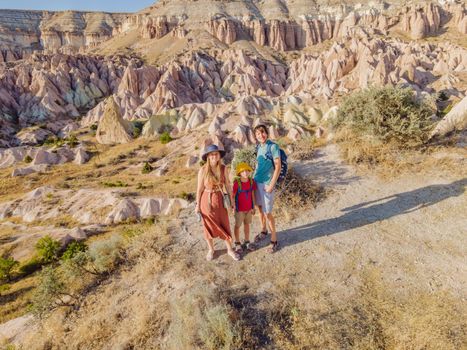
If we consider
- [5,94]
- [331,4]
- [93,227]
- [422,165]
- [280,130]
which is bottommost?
[93,227]

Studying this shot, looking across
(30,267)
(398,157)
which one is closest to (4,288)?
(30,267)

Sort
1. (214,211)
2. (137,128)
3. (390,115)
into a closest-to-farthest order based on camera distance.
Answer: (214,211) → (390,115) → (137,128)

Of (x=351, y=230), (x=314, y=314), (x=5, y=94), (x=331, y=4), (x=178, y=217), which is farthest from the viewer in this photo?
(x=331, y=4)

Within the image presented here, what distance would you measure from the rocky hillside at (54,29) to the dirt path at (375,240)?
144888 mm

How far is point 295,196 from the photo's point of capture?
28.6 feet

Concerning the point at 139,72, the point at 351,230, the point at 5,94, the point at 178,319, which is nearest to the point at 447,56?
the point at 139,72

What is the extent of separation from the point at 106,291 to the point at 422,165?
31.9ft

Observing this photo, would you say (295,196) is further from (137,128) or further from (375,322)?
(137,128)

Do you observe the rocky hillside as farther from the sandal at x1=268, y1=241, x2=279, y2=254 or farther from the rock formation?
the sandal at x1=268, y1=241, x2=279, y2=254

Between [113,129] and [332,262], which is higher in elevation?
[332,262]

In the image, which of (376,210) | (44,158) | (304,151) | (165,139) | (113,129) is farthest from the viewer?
(113,129)

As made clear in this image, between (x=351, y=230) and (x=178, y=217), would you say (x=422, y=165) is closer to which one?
(x=351, y=230)

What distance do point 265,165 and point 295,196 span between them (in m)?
2.85

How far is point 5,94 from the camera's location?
69750 millimetres
